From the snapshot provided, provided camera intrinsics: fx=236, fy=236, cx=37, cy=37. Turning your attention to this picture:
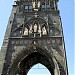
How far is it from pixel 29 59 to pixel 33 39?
1.93 metres

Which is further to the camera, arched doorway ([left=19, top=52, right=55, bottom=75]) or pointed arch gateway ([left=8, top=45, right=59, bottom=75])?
arched doorway ([left=19, top=52, right=55, bottom=75])

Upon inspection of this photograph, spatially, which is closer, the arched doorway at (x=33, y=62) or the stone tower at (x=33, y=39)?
the stone tower at (x=33, y=39)

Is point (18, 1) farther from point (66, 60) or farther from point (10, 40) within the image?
point (66, 60)

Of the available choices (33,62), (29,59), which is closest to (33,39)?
(29,59)

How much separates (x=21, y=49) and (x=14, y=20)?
3.09 meters

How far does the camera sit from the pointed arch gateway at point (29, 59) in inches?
675

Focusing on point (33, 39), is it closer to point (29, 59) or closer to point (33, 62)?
point (29, 59)

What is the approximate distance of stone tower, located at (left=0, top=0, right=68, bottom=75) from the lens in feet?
56.4

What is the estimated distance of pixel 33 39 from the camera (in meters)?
18.2

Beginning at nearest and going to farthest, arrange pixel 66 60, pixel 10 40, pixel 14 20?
1. pixel 66 60
2. pixel 10 40
3. pixel 14 20

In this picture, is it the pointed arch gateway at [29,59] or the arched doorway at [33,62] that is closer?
the pointed arch gateway at [29,59]

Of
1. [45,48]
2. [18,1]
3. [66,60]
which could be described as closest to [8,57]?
[45,48]

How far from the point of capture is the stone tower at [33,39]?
17.2 m

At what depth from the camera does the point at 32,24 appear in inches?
762
